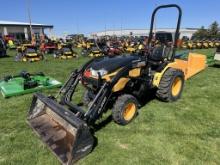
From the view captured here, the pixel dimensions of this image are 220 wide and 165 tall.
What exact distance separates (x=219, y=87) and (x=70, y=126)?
5.51 m

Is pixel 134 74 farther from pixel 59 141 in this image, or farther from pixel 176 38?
pixel 59 141

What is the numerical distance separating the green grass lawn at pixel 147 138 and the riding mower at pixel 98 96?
19 centimetres

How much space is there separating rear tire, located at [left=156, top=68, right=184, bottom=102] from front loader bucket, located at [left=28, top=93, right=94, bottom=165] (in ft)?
8.07

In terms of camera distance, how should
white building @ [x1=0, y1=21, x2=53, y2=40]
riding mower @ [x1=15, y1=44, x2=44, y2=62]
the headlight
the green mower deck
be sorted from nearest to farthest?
the headlight → the green mower deck → riding mower @ [x1=15, y1=44, x2=44, y2=62] → white building @ [x1=0, y1=21, x2=53, y2=40]

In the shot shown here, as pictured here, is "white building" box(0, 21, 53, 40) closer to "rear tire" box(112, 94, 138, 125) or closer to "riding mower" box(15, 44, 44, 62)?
"riding mower" box(15, 44, 44, 62)

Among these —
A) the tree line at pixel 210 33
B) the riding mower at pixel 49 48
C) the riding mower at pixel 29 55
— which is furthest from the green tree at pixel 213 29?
the riding mower at pixel 29 55

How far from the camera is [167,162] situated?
11.1 ft

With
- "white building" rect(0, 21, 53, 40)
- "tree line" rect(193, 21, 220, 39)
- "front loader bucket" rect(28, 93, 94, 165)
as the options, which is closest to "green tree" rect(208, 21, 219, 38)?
"tree line" rect(193, 21, 220, 39)

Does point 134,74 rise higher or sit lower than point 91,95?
higher

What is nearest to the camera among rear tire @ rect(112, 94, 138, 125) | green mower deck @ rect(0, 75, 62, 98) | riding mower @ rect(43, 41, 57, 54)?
rear tire @ rect(112, 94, 138, 125)

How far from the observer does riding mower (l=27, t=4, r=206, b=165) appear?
3.50 metres

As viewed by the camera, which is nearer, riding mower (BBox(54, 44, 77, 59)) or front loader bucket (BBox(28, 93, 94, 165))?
front loader bucket (BBox(28, 93, 94, 165))

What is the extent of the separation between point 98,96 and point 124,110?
73cm

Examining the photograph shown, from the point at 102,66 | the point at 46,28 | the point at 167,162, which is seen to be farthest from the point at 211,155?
the point at 46,28
